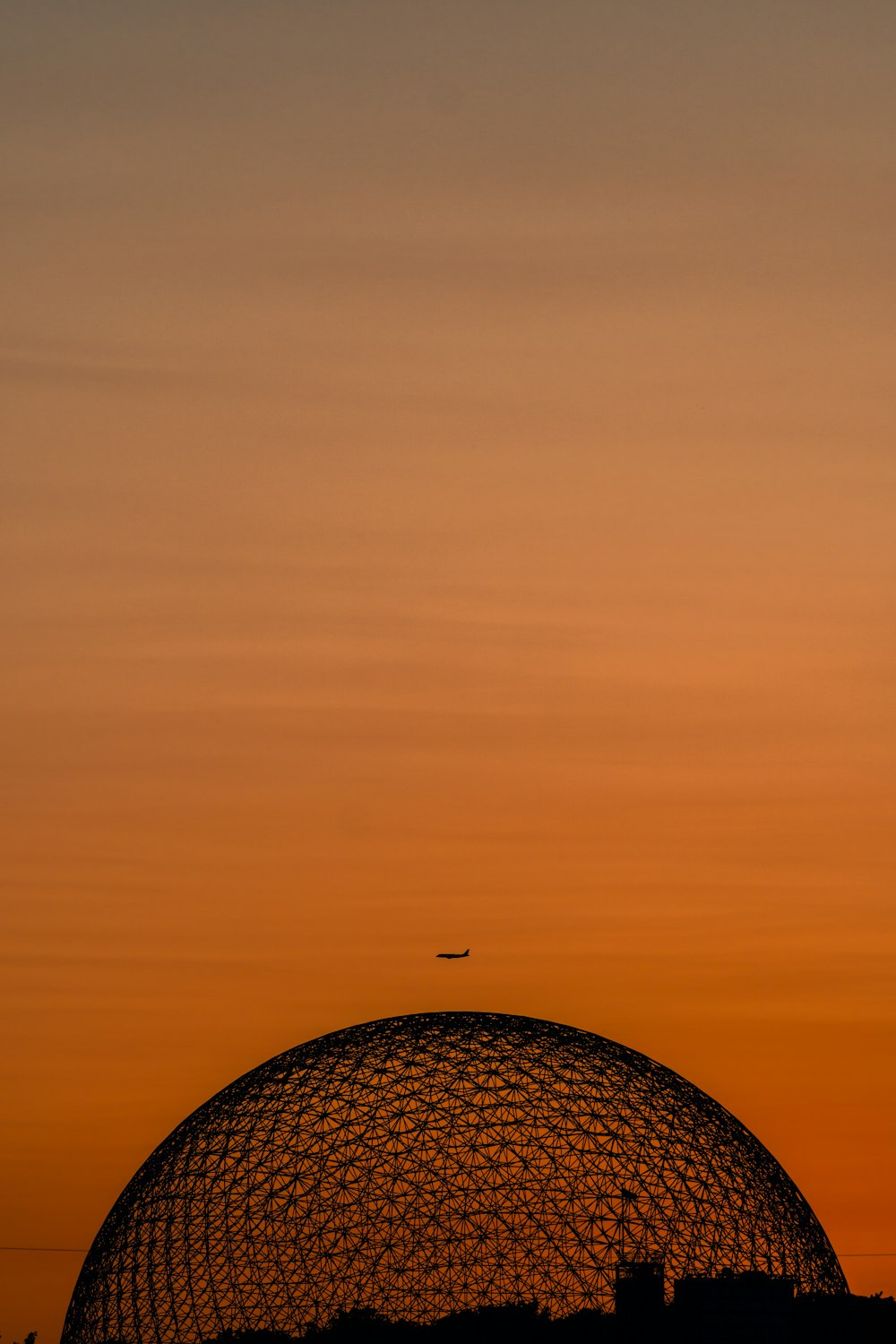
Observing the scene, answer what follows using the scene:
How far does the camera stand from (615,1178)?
273ft

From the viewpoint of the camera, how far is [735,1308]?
262 ft

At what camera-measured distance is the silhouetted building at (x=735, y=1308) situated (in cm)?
7888

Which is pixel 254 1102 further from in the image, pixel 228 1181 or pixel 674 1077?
pixel 674 1077

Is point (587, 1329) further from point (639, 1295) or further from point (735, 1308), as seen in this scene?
point (735, 1308)

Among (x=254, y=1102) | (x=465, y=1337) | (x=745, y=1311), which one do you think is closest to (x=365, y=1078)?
(x=254, y=1102)

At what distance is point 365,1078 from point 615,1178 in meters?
8.87

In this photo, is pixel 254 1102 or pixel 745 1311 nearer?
pixel 745 1311

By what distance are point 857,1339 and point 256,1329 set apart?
19662mm

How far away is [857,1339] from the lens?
83562 mm

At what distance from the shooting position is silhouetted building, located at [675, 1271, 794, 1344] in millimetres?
78875

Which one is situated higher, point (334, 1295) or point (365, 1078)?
point (365, 1078)

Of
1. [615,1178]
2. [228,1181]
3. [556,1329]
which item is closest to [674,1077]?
[615,1178]

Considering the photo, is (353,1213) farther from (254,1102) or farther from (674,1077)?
(674,1077)

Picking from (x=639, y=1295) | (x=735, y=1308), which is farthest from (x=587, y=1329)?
(x=735, y=1308)
